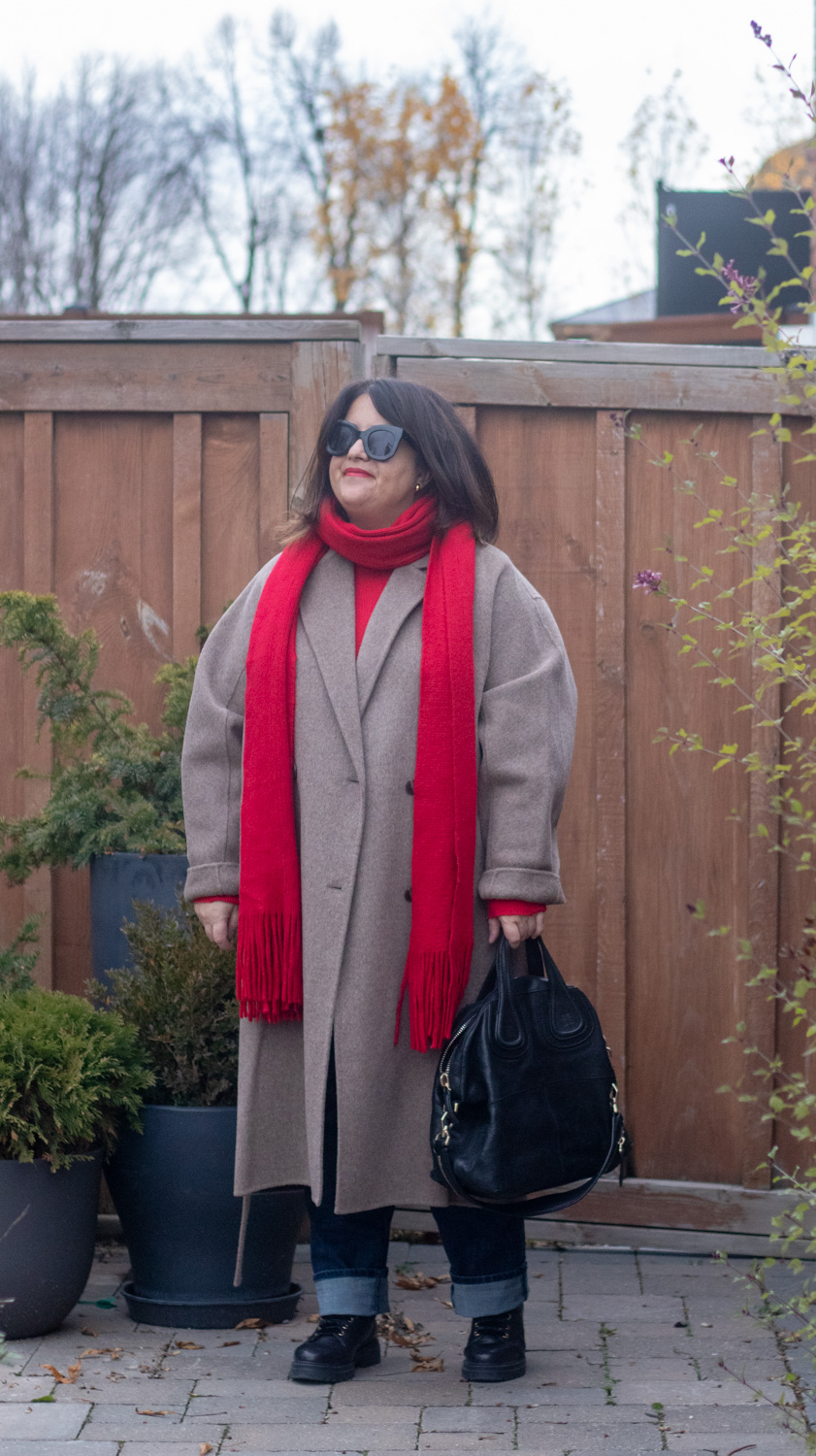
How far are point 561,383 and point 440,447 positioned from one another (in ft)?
2.99

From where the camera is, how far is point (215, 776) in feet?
9.74

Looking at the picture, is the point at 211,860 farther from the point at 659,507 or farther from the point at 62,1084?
the point at 659,507

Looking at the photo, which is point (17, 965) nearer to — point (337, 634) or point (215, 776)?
point (215, 776)

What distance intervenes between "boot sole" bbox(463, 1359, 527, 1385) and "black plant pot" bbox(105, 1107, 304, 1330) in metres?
0.51

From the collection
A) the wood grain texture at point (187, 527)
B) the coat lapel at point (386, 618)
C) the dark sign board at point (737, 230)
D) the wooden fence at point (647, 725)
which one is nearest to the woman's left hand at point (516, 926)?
the coat lapel at point (386, 618)

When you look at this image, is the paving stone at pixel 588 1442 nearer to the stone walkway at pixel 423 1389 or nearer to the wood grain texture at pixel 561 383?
the stone walkway at pixel 423 1389

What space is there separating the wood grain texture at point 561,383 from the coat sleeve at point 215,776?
3.56ft

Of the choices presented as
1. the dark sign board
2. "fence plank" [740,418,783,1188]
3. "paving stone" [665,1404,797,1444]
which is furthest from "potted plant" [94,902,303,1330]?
the dark sign board

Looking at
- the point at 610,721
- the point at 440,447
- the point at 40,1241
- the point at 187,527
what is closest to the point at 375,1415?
the point at 40,1241

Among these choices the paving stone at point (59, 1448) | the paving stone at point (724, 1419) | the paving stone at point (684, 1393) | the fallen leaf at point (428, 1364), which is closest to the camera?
the paving stone at point (59, 1448)

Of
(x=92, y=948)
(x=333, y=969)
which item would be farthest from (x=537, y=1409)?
(x=92, y=948)

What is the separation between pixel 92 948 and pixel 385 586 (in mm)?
1208

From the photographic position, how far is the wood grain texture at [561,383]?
3727mm

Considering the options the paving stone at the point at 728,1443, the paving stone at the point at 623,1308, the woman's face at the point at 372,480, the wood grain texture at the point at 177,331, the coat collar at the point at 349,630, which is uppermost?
the wood grain texture at the point at 177,331
